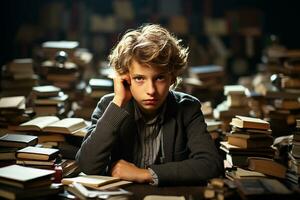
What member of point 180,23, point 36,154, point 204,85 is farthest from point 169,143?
point 180,23

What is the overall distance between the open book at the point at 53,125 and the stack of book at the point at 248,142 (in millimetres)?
1009

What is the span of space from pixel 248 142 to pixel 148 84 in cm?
82

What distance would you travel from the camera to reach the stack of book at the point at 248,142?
3229 mm

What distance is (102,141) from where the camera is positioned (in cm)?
277

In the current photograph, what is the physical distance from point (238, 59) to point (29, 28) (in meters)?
3.14

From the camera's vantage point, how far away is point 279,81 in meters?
4.62

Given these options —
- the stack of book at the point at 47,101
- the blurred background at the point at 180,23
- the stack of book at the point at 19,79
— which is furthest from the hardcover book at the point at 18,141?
the blurred background at the point at 180,23

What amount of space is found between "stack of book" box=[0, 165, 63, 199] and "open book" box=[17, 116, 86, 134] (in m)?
1.01

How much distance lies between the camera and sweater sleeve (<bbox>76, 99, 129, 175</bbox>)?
2.77 meters

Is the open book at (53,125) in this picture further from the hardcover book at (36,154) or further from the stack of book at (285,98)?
the stack of book at (285,98)

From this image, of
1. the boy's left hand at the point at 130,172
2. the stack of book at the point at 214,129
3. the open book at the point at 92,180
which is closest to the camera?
the open book at the point at 92,180

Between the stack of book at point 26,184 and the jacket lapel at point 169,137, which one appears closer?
the stack of book at point 26,184

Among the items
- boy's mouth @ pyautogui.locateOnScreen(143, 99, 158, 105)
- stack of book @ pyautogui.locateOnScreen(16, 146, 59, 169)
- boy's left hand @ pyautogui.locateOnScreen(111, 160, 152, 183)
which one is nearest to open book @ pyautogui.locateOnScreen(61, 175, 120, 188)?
boy's left hand @ pyautogui.locateOnScreen(111, 160, 152, 183)

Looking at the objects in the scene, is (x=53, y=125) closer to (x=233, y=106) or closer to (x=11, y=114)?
(x=11, y=114)
